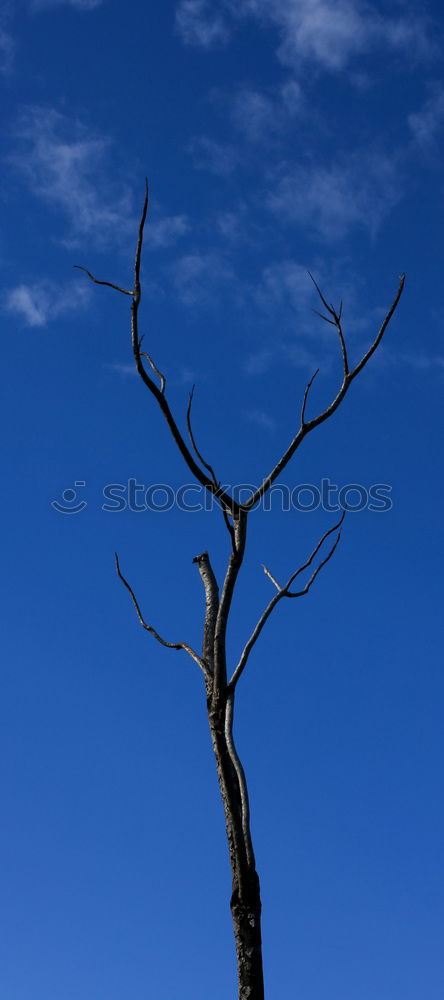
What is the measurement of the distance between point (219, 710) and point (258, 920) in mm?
862

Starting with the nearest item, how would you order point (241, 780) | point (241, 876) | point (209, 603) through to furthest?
1. point (241, 876)
2. point (241, 780)
3. point (209, 603)

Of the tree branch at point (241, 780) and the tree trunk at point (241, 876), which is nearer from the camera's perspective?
the tree trunk at point (241, 876)

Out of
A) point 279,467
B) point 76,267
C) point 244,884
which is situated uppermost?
point 76,267

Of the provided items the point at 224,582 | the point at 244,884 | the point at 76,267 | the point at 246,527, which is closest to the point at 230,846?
the point at 244,884

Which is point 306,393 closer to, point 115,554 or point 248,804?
point 115,554

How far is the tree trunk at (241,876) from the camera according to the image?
3.47 meters

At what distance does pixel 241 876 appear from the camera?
361 centimetres

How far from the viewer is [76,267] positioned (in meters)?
4.63

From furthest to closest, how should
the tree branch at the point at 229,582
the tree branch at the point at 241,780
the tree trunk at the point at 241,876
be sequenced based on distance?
the tree branch at the point at 229,582 < the tree branch at the point at 241,780 < the tree trunk at the point at 241,876

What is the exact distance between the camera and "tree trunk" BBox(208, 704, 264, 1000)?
347 cm

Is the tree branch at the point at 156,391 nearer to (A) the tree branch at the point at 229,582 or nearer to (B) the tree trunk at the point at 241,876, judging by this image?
(A) the tree branch at the point at 229,582

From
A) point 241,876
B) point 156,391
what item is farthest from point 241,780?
point 156,391

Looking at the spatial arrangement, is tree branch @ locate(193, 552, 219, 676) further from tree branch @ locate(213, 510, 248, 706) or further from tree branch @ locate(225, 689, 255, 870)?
tree branch @ locate(225, 689, 255, 870)

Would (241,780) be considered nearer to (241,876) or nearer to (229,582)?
(241,876)
